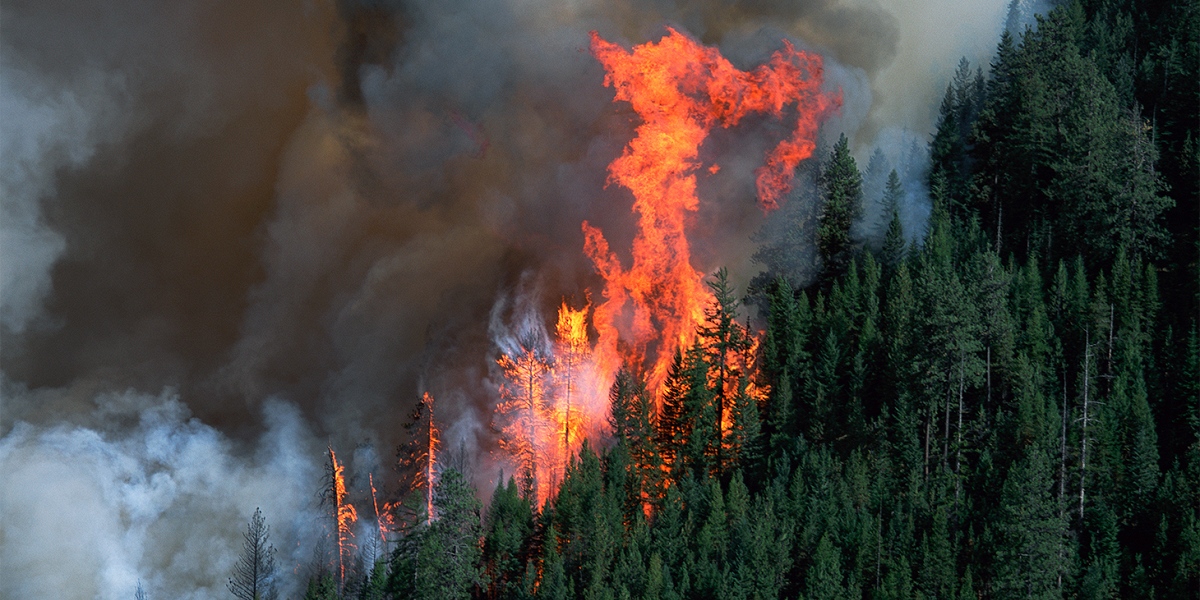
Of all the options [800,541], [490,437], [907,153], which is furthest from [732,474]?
[907,153]

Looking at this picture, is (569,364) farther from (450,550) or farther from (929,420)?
(450,550)

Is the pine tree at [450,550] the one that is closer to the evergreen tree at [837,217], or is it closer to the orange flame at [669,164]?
the orange flame at [669,164]

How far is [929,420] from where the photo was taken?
77000mm

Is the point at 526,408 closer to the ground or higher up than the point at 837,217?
closer to the ground

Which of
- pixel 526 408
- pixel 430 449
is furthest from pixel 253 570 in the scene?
pixel 526 408

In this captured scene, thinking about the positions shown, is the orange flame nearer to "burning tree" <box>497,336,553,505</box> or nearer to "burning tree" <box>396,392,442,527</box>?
"burning tree" <box>497,336,553,505</box>

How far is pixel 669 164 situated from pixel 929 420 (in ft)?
104

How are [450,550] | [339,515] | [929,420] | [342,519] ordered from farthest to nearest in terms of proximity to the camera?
1. [339,515]
2. [342,519]
3. [929,420]
4. [450,550]

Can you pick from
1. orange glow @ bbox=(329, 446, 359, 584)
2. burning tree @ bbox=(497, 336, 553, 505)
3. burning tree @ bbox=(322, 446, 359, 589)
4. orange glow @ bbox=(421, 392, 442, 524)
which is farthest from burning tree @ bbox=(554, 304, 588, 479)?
burning tree @ bbox=(322, 446, 359, 589)

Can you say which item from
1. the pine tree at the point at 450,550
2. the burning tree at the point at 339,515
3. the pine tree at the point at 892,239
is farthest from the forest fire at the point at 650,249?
the pine tree at the point at 450,550

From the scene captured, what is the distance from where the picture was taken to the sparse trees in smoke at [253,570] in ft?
311

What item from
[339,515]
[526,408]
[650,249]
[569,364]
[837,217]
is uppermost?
[837,217]

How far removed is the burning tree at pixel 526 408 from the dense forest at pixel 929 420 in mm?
10726

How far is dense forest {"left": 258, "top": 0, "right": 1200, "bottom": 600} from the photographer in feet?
224
